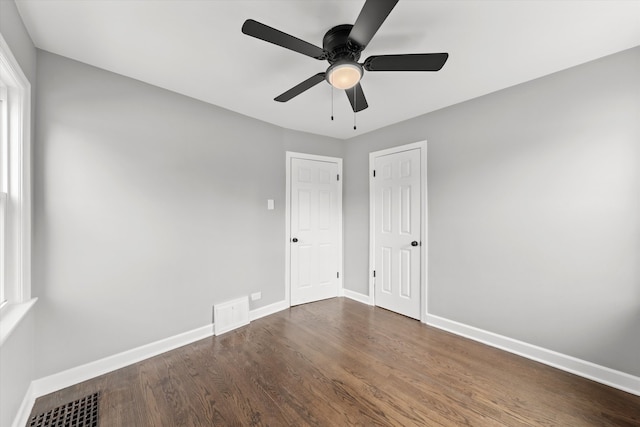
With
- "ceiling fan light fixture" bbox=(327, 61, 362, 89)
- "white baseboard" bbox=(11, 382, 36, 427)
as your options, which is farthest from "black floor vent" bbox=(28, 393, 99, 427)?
"ceiling fan light fixture" bbox=(327, 61, 362, 89)

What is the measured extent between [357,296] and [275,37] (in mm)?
3263

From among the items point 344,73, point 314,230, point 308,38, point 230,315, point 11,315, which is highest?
point 308,38

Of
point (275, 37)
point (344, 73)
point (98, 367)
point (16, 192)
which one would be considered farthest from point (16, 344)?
point (344, 73)

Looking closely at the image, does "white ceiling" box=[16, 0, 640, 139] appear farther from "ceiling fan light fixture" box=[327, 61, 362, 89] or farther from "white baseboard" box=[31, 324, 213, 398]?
"white baseboard" box=[31, 324, 213, 398]

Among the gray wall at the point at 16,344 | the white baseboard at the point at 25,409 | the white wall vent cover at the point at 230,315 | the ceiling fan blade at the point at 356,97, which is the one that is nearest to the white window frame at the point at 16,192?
the gray wall at the point at 16,344

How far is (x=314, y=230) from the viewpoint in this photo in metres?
3.61

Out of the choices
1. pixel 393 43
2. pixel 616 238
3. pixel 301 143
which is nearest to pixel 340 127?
pixel 301 143

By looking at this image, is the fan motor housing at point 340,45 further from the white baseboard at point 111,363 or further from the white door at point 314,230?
the white baseboard at point 111,363

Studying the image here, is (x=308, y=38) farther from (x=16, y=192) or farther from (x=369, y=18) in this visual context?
(x=16, y=192)

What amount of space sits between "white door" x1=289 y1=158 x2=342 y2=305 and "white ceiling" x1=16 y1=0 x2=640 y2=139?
1.29 meters

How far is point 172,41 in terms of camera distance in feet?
5.65

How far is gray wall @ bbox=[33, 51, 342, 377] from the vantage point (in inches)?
71.8

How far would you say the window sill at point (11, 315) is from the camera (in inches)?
49.1

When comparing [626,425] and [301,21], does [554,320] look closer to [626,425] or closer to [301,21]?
[626,425]
